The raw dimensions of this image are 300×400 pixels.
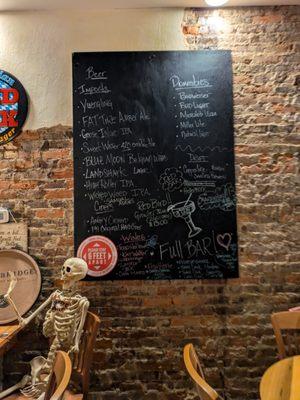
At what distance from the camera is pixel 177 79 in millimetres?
3170

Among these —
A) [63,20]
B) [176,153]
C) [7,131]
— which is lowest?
[176,153]

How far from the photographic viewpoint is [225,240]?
3.10m

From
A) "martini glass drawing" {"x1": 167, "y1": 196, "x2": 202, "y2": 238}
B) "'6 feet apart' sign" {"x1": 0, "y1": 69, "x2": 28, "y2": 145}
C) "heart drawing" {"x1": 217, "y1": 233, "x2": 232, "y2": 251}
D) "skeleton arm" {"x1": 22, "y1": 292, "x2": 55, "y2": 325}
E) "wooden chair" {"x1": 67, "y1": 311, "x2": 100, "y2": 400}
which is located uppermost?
"'6 feet apart' sign" {"x1": 0, "y1": 69, "x2": 28, "y2": 145}

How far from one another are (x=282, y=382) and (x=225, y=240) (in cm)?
142

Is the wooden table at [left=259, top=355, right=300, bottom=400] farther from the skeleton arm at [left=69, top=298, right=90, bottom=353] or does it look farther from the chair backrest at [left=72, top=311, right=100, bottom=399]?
the skeleton arm at [left=69, top=298, right=90, bottom=353]

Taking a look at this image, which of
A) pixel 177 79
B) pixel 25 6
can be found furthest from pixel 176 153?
pixel 25 6

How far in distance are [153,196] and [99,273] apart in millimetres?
721

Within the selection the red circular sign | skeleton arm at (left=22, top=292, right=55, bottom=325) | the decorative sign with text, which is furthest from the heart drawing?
the decorative sign with text

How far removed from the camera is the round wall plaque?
293 cm

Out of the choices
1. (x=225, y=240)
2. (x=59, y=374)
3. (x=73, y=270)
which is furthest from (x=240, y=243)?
(x=59, y=374)

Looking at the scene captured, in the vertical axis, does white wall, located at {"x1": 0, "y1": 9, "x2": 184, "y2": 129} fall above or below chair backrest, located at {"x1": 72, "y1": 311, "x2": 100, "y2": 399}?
above

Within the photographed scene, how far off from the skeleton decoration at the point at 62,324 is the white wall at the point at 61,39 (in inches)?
48.9

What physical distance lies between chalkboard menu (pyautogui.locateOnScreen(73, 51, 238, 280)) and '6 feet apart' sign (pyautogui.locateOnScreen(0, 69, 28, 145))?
0.42 m

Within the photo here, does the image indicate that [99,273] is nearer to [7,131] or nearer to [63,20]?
[7,131]
